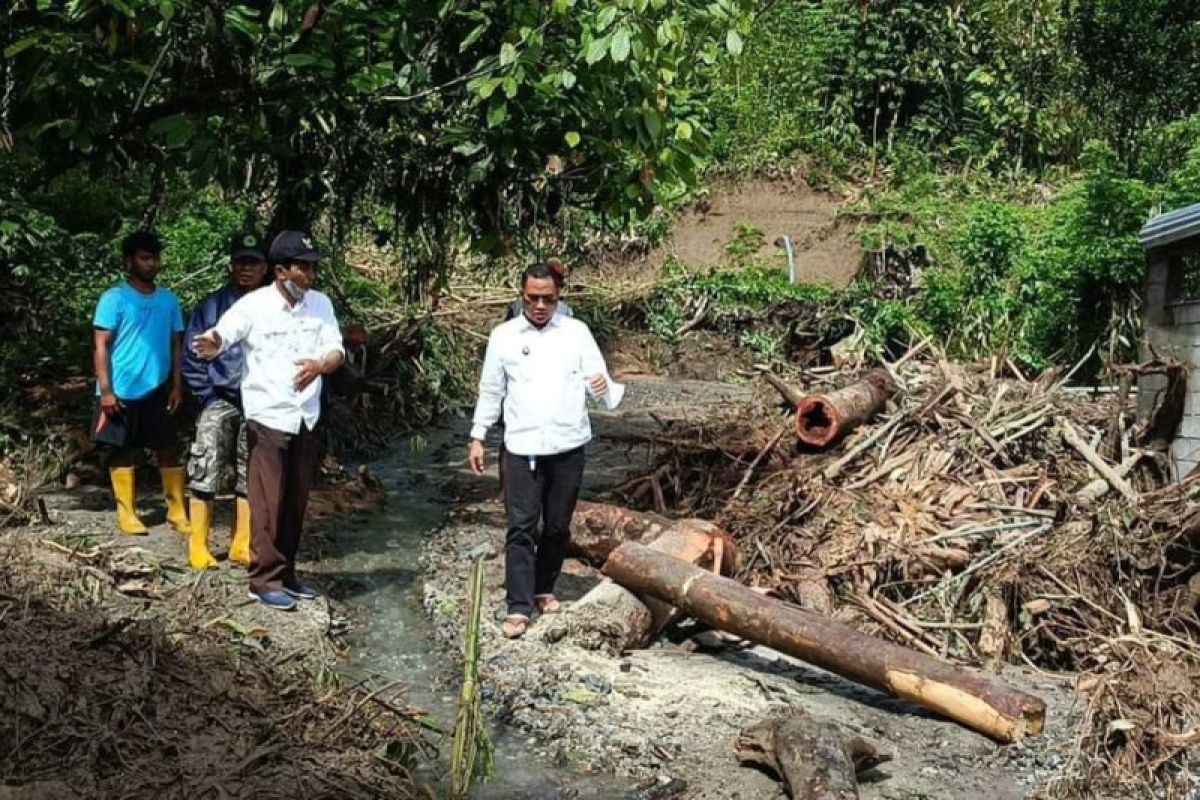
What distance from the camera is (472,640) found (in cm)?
380

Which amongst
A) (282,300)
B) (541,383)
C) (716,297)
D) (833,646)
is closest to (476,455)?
(541,383)

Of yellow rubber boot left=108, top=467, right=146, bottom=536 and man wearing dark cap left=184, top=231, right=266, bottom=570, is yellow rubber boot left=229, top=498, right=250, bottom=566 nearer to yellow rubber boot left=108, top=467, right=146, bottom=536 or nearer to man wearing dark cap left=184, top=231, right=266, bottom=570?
man wearing dark cap left=184, top=231, right=266, bottom=570

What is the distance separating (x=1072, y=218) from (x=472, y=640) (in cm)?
1265

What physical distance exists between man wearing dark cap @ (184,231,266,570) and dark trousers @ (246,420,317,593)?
0.40m

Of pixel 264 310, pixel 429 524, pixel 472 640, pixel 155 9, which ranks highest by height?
pixel 155 9

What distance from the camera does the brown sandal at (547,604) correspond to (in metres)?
6.18

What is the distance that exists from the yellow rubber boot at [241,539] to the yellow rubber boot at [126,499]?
79 cm

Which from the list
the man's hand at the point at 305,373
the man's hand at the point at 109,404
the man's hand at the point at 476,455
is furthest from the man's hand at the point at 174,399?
the man's hand at the point at 476,455

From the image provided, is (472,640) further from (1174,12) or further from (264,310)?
(1174,12)

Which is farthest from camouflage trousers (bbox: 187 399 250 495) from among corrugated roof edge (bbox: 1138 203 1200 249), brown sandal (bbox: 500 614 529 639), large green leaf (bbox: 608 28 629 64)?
corrugated roof edge (bbox: 1138 203 1200 249)

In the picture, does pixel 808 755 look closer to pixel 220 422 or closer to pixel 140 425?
pixel 220 422

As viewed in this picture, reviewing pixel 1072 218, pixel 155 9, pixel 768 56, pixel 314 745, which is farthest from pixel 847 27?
pixel 314 745

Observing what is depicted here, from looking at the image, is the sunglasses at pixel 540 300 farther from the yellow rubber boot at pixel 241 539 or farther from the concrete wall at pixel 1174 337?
the concrete wall at pixel 1174 337

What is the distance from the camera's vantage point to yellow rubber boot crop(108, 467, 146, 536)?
6.93m
